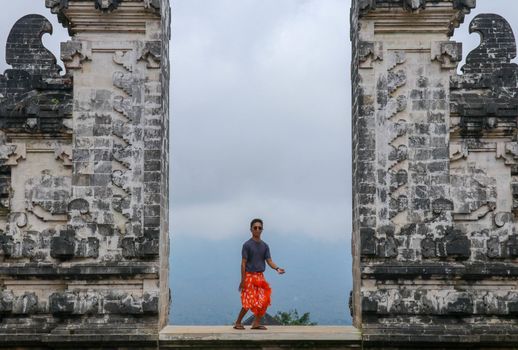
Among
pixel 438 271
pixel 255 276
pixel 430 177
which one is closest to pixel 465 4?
pixel 430 177

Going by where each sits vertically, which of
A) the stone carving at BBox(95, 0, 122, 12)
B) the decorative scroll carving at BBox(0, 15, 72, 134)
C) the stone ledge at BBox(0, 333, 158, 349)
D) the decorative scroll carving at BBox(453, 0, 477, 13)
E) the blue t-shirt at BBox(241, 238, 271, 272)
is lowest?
the stone ledge at BBox(0, 333, 158, 349)

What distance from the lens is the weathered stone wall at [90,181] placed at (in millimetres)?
12109

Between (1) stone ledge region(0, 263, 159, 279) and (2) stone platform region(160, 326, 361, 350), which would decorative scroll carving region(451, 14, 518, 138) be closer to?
(2) stone platform region(160, 326, 361, 350)

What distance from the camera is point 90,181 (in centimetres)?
1241

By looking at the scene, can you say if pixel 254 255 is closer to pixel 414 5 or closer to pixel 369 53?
pixel 369 53

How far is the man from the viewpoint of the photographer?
12.3 meters

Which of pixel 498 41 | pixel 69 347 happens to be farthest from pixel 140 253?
pixel 498 41

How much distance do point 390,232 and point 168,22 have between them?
4.76 metres

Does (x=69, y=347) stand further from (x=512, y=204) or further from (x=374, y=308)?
(x=512, y=204)

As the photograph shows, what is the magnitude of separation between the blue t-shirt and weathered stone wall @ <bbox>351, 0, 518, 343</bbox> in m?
1.38

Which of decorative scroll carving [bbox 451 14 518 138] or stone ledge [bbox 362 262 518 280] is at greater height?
decorative scroll carving [bbox 451 14 518 138]

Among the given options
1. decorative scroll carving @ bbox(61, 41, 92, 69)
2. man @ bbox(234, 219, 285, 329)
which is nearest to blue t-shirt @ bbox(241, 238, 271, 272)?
man @ bbox(234, 219, 285, 329)

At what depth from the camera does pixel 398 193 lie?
12352mm

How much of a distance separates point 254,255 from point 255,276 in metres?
0.31
